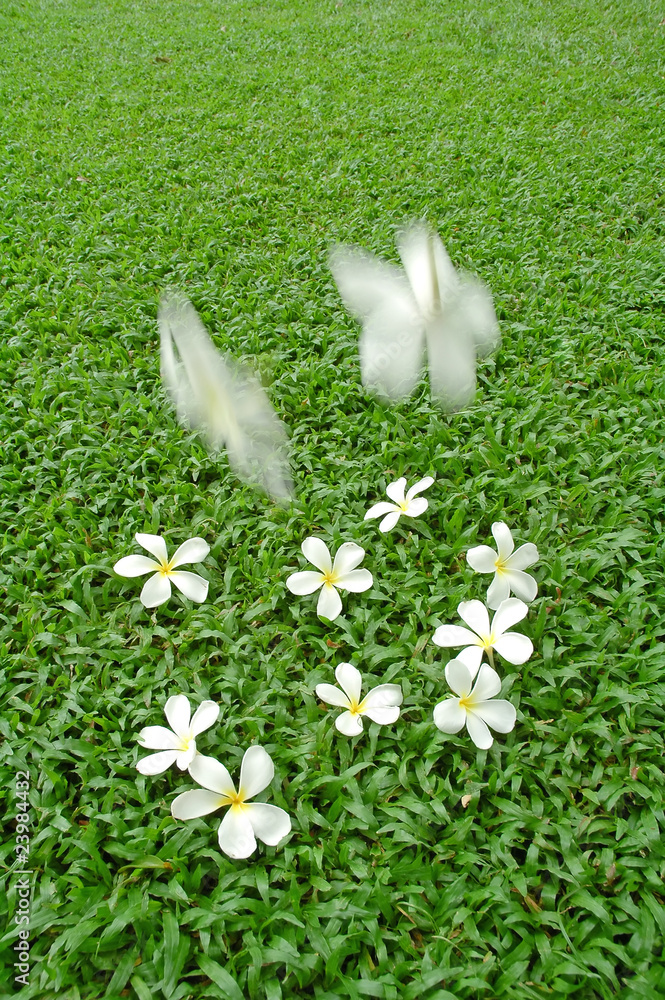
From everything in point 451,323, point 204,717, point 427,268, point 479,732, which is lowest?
point 479,732

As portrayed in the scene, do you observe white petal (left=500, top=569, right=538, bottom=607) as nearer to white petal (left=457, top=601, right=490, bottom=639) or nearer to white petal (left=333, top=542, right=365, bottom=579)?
white petal (left=457, top=601, right=490, bottom=639)

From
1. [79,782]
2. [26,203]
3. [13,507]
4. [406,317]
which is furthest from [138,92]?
[79,782]

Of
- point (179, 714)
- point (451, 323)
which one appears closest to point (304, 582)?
point (179, 714)

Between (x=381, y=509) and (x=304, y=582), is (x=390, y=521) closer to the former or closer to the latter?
(x=381, y=509)

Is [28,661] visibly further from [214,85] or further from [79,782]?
[214,85]

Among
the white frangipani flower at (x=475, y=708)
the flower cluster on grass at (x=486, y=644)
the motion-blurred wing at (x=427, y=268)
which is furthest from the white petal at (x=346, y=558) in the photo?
the motion-blurred wing at (x=427, y=268)

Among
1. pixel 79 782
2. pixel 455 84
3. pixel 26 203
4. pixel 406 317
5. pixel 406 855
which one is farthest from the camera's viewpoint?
pixel 455 84

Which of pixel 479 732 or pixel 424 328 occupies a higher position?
pixel 424 328
